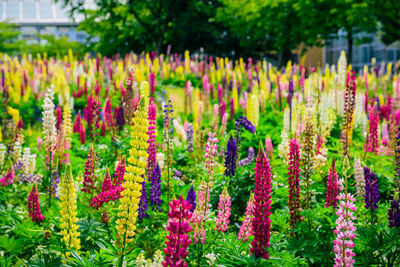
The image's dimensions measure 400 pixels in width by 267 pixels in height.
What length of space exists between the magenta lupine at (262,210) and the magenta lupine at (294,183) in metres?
0.77

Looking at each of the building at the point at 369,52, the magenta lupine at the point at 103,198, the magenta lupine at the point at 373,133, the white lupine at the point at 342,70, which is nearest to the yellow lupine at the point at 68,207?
the magenta lupine at the point at 103,198

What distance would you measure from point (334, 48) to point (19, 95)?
46.5 meters

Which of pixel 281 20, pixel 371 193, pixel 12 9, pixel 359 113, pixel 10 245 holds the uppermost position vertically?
pixel 12 9

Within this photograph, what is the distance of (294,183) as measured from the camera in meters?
3.62

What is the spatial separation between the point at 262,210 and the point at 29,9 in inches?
3105

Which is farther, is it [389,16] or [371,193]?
[389,16]

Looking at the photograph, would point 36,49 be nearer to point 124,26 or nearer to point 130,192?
point 124,26

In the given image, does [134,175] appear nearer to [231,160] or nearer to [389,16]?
[231,160]

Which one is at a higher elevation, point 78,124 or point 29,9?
point 29,9

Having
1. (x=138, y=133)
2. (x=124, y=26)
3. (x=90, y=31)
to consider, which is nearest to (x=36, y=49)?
(x=90, y=31)

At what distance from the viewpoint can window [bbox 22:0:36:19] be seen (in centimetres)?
7094

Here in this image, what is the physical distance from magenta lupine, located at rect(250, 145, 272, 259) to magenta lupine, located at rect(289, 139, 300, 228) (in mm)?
767

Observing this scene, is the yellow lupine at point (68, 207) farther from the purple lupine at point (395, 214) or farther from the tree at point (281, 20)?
the tree at point (281, 20)

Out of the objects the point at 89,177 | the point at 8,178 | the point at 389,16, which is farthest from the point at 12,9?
the point at 89,177
